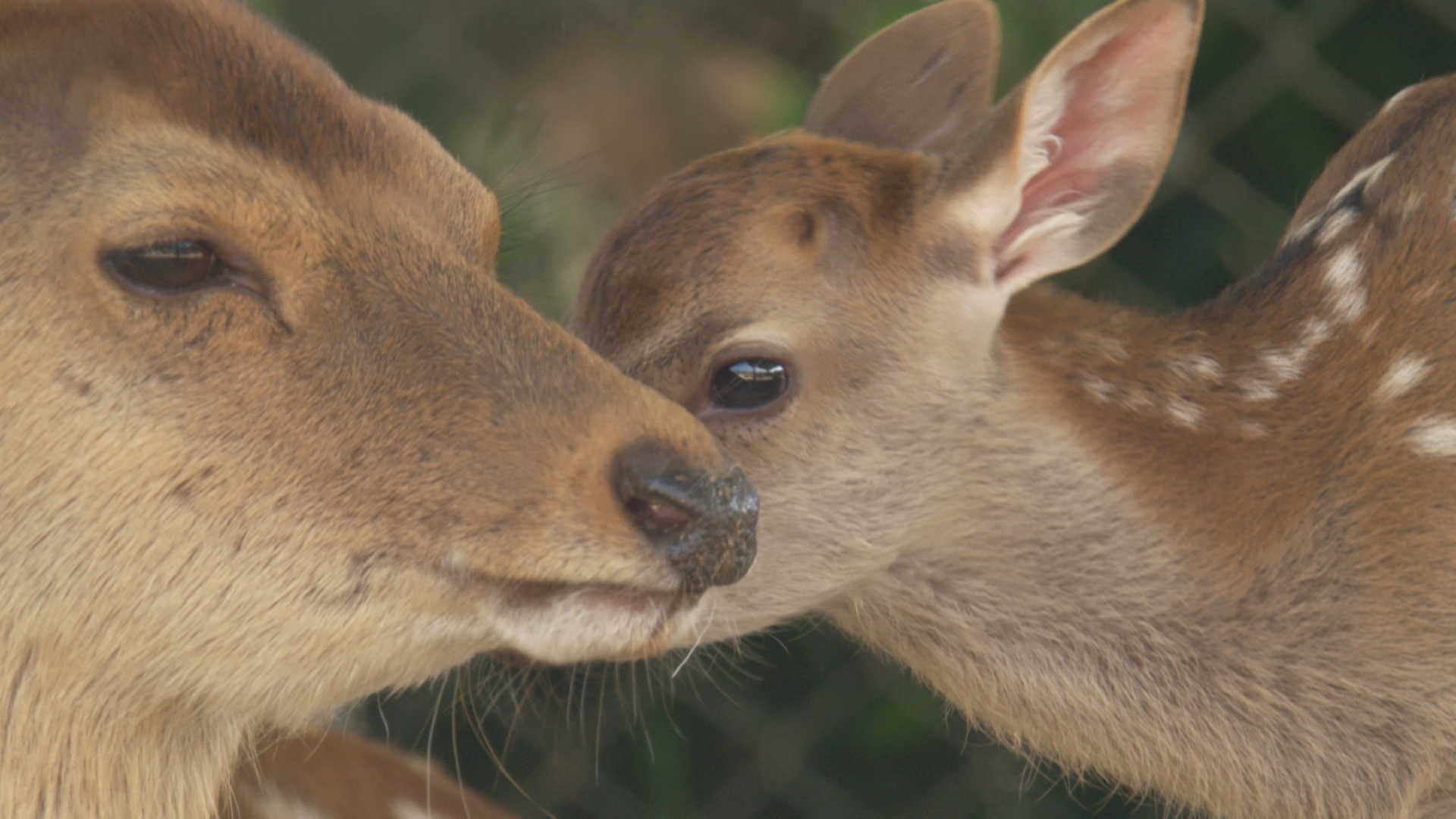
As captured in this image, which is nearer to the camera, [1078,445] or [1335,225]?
[1078,445]

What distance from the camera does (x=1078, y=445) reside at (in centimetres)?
182

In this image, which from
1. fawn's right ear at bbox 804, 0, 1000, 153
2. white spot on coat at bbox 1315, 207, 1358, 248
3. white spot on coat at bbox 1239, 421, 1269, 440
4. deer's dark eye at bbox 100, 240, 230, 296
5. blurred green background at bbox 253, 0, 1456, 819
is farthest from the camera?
blurred green background at bbox 253, 0, 1456, 819

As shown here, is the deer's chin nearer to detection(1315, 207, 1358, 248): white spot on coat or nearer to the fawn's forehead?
the fawn's forehead

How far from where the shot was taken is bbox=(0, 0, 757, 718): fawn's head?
124 centimetres

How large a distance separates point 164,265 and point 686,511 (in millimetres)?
440

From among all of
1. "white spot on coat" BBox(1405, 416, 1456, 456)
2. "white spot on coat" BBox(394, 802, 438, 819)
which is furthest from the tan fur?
"white spot on coat" BBox(1405, 416, 1456, 456)

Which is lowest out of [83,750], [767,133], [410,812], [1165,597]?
[410,812]

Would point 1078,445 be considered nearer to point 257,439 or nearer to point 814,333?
point 814,333

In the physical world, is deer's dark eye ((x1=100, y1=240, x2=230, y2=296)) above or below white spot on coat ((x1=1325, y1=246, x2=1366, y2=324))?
below

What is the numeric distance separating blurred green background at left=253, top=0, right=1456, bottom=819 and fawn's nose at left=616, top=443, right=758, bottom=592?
4.08 feet

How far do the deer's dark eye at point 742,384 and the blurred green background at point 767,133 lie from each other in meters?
0.83

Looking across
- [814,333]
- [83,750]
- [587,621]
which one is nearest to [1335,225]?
[814,333]

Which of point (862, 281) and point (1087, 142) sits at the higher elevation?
point (1087, 142)

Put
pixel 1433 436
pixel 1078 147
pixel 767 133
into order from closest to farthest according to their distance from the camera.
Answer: pixel 1433 436
pixel 1078 147
pixel 767 133
